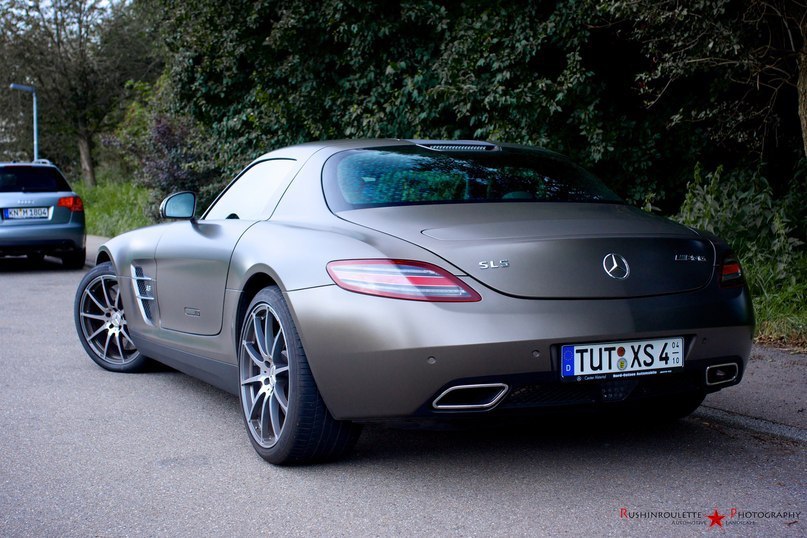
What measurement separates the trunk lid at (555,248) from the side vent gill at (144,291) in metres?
1.96

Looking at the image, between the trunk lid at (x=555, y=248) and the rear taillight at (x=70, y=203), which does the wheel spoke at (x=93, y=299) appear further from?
the rear taillight at (x=70, y=203)

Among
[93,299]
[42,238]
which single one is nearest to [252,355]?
[93,299]

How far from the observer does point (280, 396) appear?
4055mm

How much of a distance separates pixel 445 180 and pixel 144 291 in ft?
7.31

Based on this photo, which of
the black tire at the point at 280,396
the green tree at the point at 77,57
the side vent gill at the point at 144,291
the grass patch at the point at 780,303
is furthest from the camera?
the green tree at the point at 77,57

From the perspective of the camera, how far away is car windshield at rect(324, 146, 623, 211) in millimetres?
4215

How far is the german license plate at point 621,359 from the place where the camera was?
356 centimetres

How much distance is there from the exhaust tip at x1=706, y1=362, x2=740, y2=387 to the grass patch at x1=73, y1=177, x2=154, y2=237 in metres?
15.8

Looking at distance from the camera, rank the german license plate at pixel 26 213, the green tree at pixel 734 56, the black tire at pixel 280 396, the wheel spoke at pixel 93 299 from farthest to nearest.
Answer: the german license plate at pixel 26 213 < the green tree at pixel 734 56 < the wheel spoke at pixel 93 299 < the black tire at pixel 280 396

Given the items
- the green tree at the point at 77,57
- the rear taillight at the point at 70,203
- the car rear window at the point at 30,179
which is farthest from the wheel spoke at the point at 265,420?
the green tree at the point at 77,57

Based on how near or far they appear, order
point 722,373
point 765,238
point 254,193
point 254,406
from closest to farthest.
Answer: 1. point 722,373
2. point 254,406
3. point 254,193
4. point 765,238

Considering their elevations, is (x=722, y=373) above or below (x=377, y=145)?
below

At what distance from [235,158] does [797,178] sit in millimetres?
8723

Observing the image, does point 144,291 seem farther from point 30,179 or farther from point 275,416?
point 30,179
